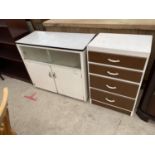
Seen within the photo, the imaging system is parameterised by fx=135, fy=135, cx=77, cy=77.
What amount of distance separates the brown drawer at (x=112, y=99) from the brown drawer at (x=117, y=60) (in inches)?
16.2

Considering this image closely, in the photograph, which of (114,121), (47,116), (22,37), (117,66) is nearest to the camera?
(117,66)

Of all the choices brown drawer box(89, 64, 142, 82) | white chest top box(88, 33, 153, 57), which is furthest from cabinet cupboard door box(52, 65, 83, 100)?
white chest top box(88, 33, 153, 57)

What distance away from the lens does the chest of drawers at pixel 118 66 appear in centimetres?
113

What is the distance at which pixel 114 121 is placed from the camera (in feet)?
5.03

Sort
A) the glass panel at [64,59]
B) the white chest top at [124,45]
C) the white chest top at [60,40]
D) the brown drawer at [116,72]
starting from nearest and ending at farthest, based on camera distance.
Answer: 1. the white chest top at [124,45]
2. the brown drawer at [116,72]
3. the white chest top at [60,40]
4. the glass panel at [64,59]

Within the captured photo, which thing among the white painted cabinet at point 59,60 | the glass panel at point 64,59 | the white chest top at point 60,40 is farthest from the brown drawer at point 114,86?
the white chest top at point 60,40

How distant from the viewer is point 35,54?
1769mm

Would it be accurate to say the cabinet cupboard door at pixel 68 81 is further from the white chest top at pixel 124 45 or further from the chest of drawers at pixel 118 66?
the white chest top at pixel 124 45

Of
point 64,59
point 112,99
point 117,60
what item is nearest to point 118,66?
Result: point 117,60

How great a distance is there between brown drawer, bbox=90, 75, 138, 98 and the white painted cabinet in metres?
0.15

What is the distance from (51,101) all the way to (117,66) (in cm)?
107
